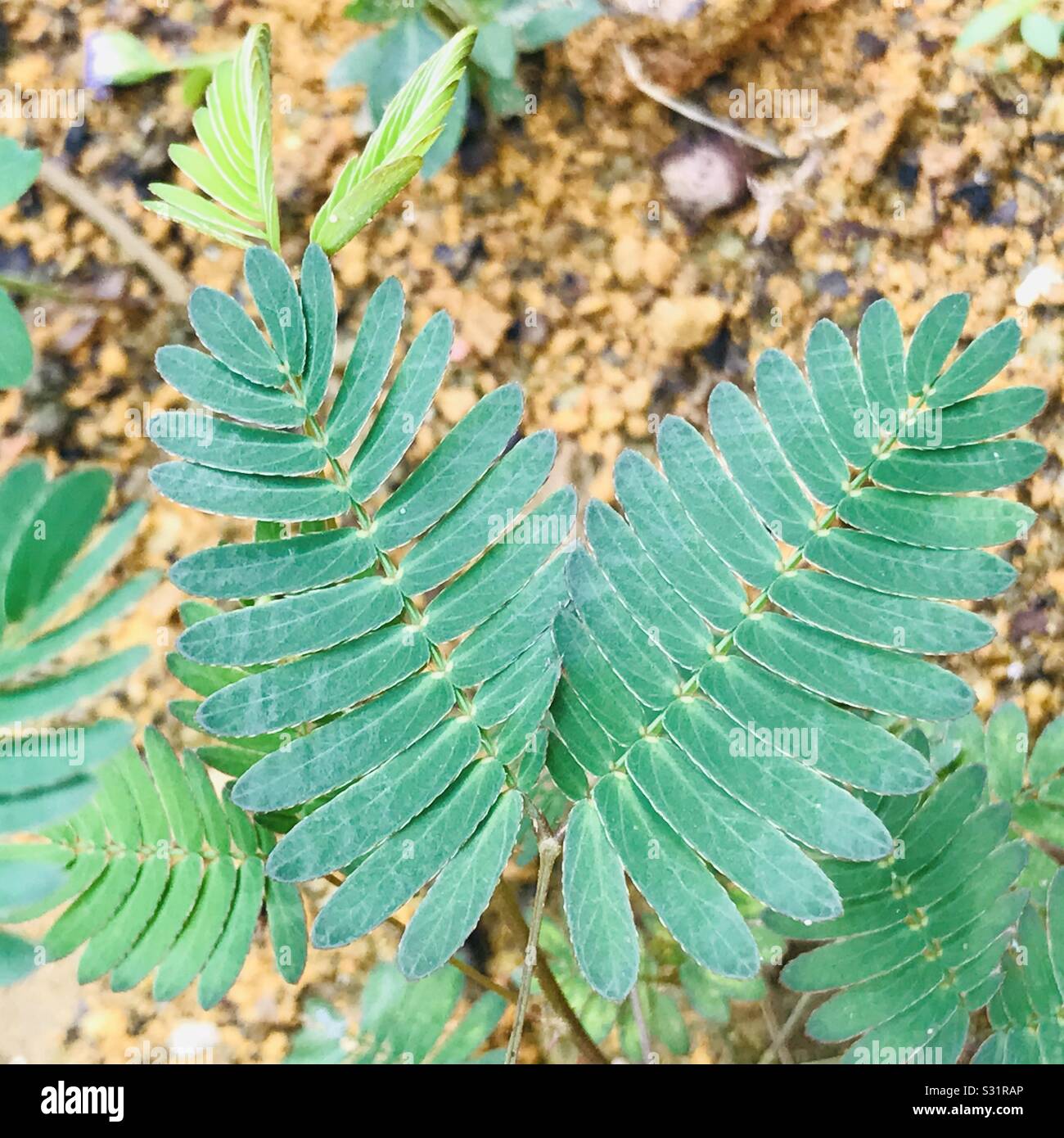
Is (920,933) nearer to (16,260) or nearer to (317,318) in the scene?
(317,318)

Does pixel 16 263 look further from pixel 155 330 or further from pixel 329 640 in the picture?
pixel 329 640

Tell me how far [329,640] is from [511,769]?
18cm

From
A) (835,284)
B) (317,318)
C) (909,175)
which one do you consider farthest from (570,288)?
(317,318)

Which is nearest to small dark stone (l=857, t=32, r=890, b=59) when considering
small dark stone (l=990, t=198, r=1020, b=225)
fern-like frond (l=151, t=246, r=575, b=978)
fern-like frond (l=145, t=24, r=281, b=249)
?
small dark stone (l=990, t=198, r=1020, b=225)

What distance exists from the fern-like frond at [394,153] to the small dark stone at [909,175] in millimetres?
755

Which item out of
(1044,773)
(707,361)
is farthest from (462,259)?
(1044,773)

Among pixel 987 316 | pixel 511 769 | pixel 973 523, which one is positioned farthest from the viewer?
pixel 987 316

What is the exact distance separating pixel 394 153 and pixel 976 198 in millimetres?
912

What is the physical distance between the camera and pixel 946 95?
4.39 ft

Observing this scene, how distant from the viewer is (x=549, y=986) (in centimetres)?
91

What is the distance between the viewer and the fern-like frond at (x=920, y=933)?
0.82 meters

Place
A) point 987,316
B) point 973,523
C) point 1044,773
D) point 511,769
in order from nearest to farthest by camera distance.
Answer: point 973,523 < point 511,769 < point 1044,773 < point 987,316

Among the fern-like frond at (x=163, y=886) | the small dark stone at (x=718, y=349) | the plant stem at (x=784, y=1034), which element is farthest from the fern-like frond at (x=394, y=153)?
the plant stem at (x=784, y=1034)

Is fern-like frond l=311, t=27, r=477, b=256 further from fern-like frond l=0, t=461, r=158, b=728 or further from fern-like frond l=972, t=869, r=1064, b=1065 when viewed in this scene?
fern-like frond l=972, t=869, r=1064, b=1065
